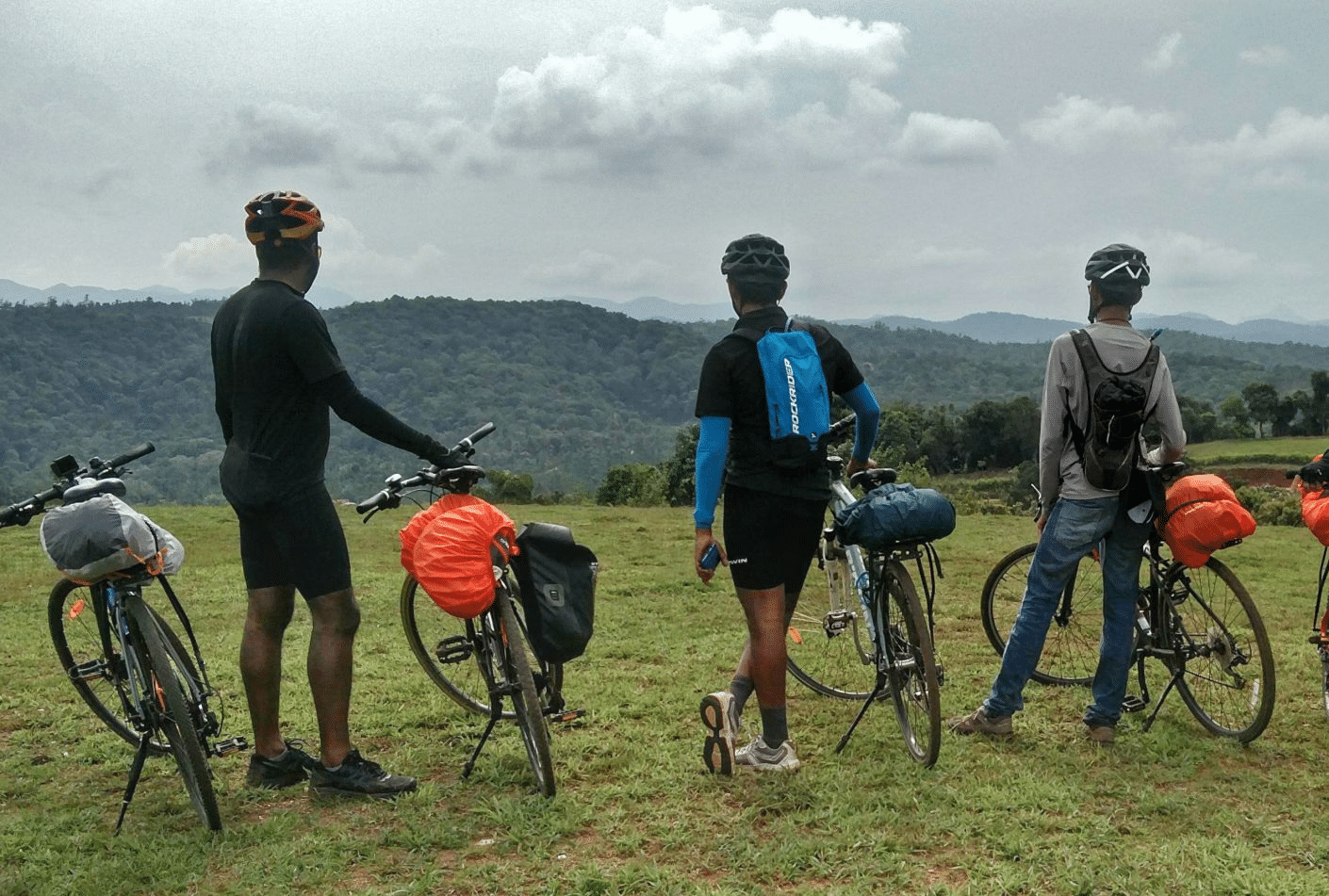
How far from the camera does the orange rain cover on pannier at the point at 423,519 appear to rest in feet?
13.8

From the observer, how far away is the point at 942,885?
3.38 m

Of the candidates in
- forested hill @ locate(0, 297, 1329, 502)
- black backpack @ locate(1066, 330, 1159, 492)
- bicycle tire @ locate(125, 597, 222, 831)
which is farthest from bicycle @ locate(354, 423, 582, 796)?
forested hill @ locate(0, 297, 1329, 502)

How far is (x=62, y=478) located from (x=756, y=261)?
10.2 ft

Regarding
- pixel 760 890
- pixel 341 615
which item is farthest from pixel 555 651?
pixel 760 890

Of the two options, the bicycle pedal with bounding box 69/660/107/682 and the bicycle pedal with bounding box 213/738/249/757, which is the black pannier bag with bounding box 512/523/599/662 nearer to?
the bicycle pedal with bounding box 213/738/249/757

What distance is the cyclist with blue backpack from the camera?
421 cm

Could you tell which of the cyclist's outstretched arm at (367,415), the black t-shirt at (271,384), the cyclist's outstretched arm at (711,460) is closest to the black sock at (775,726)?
the cyclist's outstretched arm at (711,460)

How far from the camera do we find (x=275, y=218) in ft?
13.6

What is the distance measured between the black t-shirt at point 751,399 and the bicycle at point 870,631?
10.6 inches

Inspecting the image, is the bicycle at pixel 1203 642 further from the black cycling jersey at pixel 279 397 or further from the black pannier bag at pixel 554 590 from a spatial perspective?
the black cycling jersey at pixel 279 397

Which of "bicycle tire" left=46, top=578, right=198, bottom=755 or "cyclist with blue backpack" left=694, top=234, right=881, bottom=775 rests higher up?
"cyclist with blue backpack" left=694, top=234, right=881, bottom=775

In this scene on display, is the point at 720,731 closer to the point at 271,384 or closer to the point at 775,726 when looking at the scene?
the point at 775,726

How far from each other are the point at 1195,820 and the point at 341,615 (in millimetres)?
3401

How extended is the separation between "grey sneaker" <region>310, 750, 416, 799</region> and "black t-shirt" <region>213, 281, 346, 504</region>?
1.17m
